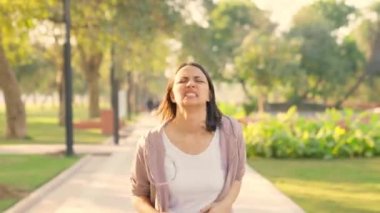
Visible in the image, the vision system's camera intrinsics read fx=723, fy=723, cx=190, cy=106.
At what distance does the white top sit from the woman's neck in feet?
0.37

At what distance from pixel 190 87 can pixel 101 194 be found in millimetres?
8394

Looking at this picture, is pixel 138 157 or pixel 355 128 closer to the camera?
pixel 138 157

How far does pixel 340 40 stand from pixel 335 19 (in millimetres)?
9815

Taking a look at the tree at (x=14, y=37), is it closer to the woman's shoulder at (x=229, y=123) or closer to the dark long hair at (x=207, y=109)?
the dark long hair at (x=207, y=109)

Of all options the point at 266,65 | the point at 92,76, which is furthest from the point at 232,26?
the point at 92,76

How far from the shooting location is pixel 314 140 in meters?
18.2

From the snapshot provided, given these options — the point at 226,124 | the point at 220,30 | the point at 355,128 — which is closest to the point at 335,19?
the point at 220,30

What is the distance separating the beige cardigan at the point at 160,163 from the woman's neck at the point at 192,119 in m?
0.10

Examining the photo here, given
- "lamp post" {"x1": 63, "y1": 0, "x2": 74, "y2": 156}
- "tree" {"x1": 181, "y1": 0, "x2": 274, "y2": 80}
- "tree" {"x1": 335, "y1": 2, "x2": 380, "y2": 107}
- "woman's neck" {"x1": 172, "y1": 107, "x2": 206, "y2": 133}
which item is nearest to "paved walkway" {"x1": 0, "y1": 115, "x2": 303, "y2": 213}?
"lamp post" {"x1": 63, "y1": 0, "x2": 74, "y2": 156}

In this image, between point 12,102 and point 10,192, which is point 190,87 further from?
point 12,102

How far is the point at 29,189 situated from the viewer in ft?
39.1

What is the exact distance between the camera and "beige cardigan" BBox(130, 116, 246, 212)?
128 inches

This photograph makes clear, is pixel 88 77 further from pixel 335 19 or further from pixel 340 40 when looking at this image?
pixel 335 19

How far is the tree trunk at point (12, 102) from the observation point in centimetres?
2692
